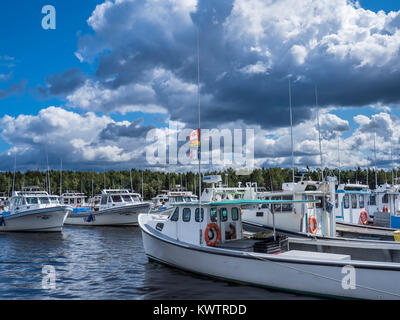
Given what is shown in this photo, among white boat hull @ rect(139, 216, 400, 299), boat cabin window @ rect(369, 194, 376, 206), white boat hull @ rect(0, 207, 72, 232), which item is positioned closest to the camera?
white boat hull @ rect(139, 216, 400, 299)

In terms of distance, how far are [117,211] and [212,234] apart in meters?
27.0

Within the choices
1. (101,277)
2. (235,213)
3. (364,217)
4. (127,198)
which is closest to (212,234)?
(235,213)

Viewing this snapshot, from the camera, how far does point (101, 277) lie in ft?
52.1

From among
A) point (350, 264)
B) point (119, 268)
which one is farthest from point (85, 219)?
point (350, 264)

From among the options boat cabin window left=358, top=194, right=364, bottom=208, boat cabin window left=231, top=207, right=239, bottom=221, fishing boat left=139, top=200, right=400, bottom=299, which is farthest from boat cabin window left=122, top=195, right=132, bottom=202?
boat cabin window left=231, top=207, right=239, bottom=221

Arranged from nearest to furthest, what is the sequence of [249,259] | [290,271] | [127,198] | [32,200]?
[290,271], [249,259], [32,200], [127,198]

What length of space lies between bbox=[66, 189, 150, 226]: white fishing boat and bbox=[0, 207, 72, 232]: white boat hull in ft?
23.3

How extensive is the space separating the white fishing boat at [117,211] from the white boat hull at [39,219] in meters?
7.10

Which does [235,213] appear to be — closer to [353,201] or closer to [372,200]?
[353,201]

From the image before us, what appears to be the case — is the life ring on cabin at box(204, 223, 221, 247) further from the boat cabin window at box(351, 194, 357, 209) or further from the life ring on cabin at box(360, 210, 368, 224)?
the life ring on cabin at box(360, 210, 368, 224)

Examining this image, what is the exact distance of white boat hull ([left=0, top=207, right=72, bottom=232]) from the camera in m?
33.3

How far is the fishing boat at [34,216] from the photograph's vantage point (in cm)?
3334
